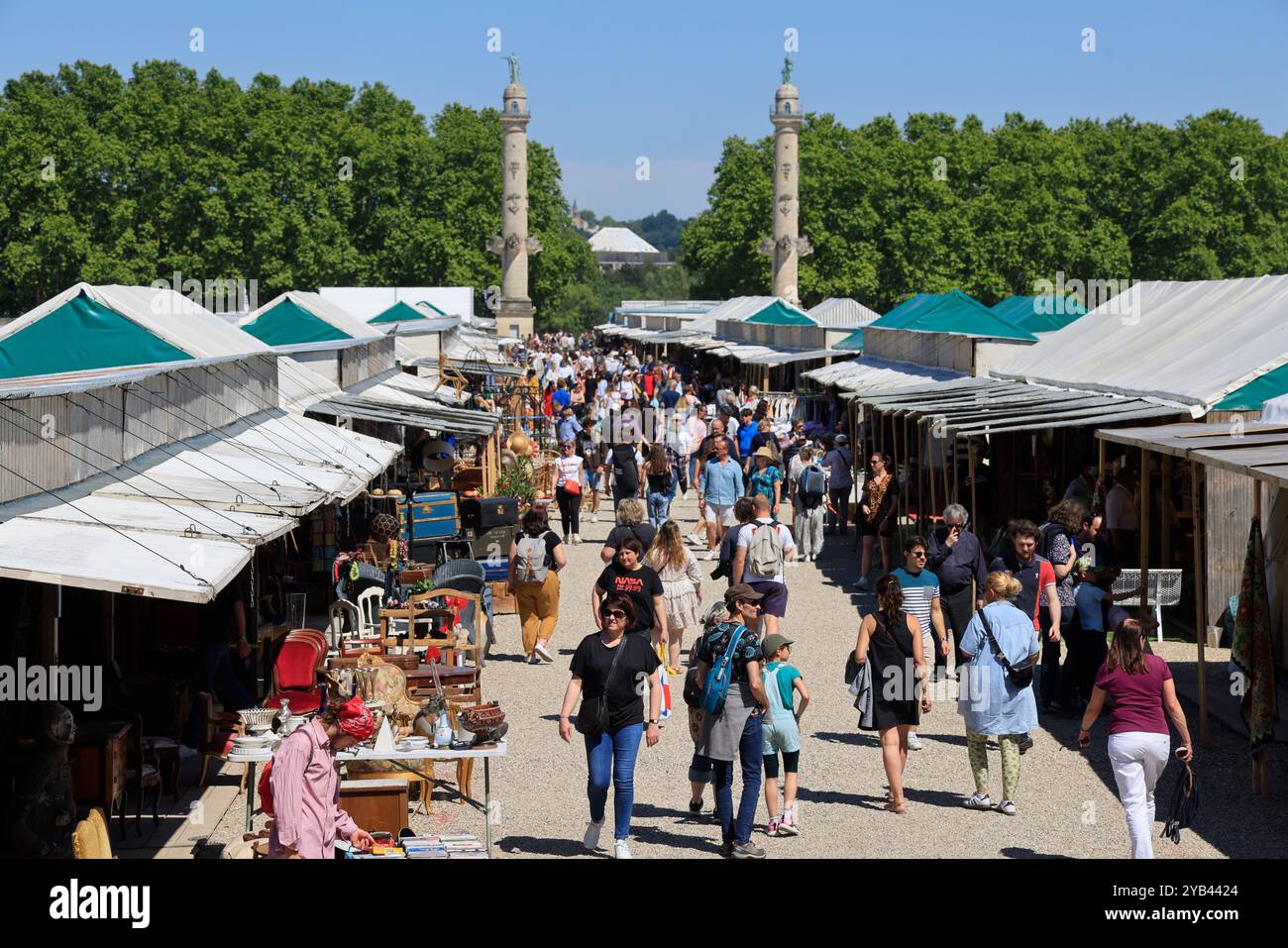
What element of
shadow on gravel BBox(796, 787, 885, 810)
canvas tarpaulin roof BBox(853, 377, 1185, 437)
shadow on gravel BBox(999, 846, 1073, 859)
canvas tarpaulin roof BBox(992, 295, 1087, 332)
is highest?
canvas tarpaulin roof BBox(992, 295, 1087, 332)

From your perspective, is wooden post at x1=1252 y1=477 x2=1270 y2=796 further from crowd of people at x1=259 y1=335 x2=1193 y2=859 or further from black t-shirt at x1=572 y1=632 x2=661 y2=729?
black t-shirt at x1=572 y1=632 x2=661 y2=729

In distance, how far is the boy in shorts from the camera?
9.02 m

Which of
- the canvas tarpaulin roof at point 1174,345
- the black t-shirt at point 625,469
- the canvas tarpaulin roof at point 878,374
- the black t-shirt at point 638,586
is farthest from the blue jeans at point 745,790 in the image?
the canvas tarpaulin roof at point 878,374

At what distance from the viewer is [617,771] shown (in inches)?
341

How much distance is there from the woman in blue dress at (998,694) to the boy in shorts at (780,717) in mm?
1191

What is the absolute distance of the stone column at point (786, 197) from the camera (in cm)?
6925

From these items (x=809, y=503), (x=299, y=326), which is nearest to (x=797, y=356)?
(x=299, y=326)

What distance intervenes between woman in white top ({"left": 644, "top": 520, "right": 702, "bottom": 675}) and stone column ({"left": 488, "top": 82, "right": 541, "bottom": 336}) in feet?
194

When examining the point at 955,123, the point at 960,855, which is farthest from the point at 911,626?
the point at 955,123

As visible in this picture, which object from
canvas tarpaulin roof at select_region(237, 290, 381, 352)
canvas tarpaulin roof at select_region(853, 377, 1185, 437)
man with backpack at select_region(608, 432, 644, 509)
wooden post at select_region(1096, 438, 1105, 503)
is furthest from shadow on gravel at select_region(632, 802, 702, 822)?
canvas tarpaulin roof at select_region(237, 290, 381, 352)

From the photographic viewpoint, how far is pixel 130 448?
11.3 metres

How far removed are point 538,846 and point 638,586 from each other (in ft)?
8.94
